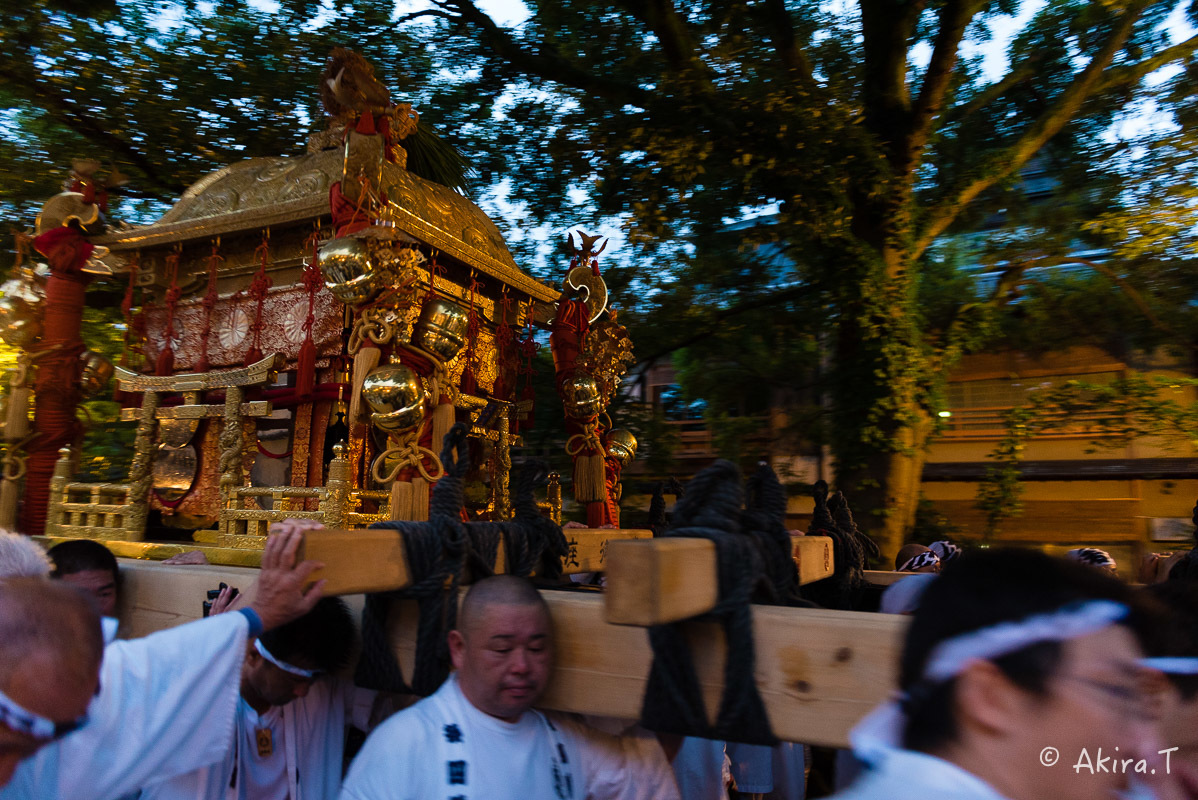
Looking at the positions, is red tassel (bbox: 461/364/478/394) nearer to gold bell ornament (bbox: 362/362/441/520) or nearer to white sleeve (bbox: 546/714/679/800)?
gold bell ornament (bbox: 362/362/441/520)

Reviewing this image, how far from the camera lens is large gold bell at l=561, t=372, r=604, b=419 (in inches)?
192

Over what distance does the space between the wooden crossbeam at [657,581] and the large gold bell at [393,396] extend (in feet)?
6.38

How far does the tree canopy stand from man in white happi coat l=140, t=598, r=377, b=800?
4961 millimetres

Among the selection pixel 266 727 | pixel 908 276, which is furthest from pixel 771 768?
pixel 908 276

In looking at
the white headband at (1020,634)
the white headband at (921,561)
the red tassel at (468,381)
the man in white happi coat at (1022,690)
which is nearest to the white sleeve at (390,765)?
the man in white happi coat at (1022,690)

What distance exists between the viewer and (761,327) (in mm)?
8875

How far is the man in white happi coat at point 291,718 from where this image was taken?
1884mm

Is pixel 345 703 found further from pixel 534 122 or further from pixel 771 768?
pixel 534 122

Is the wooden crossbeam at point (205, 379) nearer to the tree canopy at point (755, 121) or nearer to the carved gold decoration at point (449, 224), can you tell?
the carved gold decoration at point (449, 224)

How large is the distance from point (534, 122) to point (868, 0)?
338cm

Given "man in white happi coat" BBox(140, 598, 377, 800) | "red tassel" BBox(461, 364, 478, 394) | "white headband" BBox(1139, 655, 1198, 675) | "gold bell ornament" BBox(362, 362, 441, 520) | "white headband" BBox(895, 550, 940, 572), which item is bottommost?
"man in white happi coat" BBox(140, 598, 377, 800)

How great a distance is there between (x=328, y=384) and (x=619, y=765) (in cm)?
254

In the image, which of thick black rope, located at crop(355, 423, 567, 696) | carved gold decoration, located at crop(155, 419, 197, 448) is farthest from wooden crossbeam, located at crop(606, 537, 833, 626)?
carved gold decoration, located at crop(155, 419, 197, 448)

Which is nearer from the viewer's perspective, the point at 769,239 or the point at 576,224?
the point at 769,239
